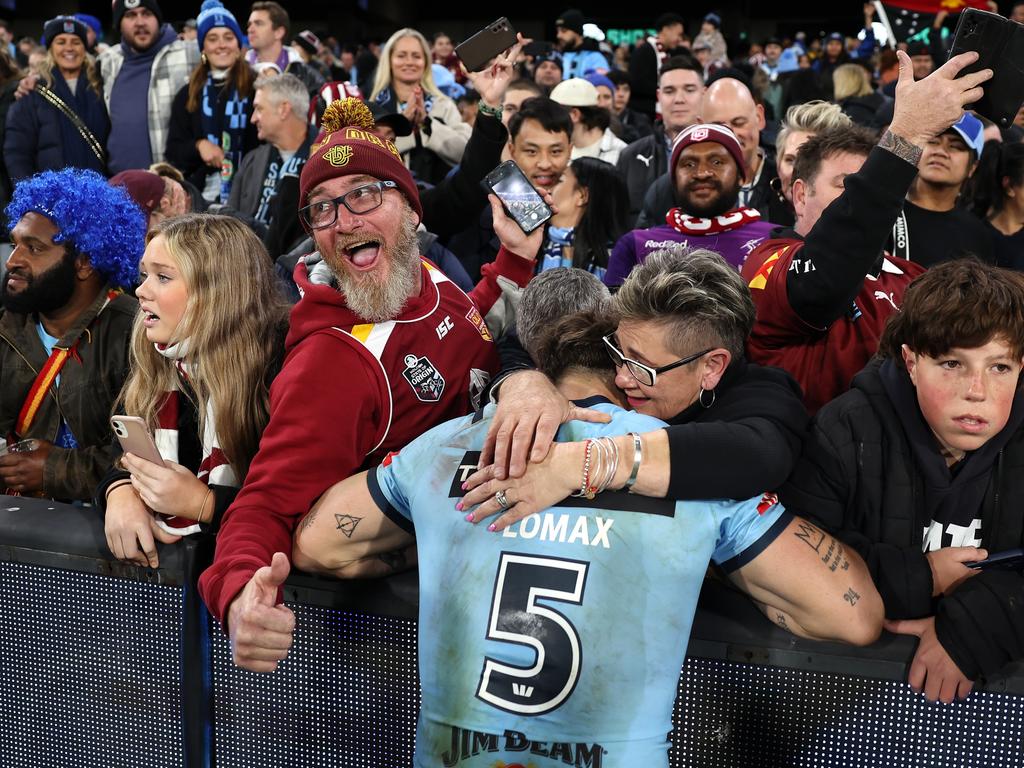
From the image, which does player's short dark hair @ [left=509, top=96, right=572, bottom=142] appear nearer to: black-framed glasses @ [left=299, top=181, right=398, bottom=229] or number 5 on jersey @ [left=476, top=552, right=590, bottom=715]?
black-framed glasses @ [left=299, top=181, right=398, bottom=229]

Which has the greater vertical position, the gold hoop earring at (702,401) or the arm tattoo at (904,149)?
the arm tattoo at (904,149)

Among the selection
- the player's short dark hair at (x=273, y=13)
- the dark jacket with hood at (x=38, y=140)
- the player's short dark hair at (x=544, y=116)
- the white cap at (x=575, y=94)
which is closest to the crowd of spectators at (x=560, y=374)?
the player's short dark hair at (x=544, y=116)

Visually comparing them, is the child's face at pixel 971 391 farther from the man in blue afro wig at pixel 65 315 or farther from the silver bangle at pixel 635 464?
the man in blue afro wig at pixel 65 315

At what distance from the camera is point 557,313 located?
3.35 m

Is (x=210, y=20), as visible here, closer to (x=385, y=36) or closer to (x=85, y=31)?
Result: (x=85, y=31)

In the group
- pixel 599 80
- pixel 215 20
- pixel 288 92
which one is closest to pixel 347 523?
pixel 288 92

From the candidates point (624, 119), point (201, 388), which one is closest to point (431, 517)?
point (201, 388)

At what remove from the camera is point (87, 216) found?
12.6 feet

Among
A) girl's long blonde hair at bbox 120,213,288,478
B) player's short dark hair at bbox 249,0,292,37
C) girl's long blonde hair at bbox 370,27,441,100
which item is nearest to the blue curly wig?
girl's long blonde hair at bbox 120,213,288,478

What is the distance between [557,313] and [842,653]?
1.40 metres

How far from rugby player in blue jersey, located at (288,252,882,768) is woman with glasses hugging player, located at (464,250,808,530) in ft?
0.29

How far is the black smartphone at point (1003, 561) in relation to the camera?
2.37 m

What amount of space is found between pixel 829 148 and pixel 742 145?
2.19m

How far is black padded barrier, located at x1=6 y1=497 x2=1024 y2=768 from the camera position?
2.44 m
